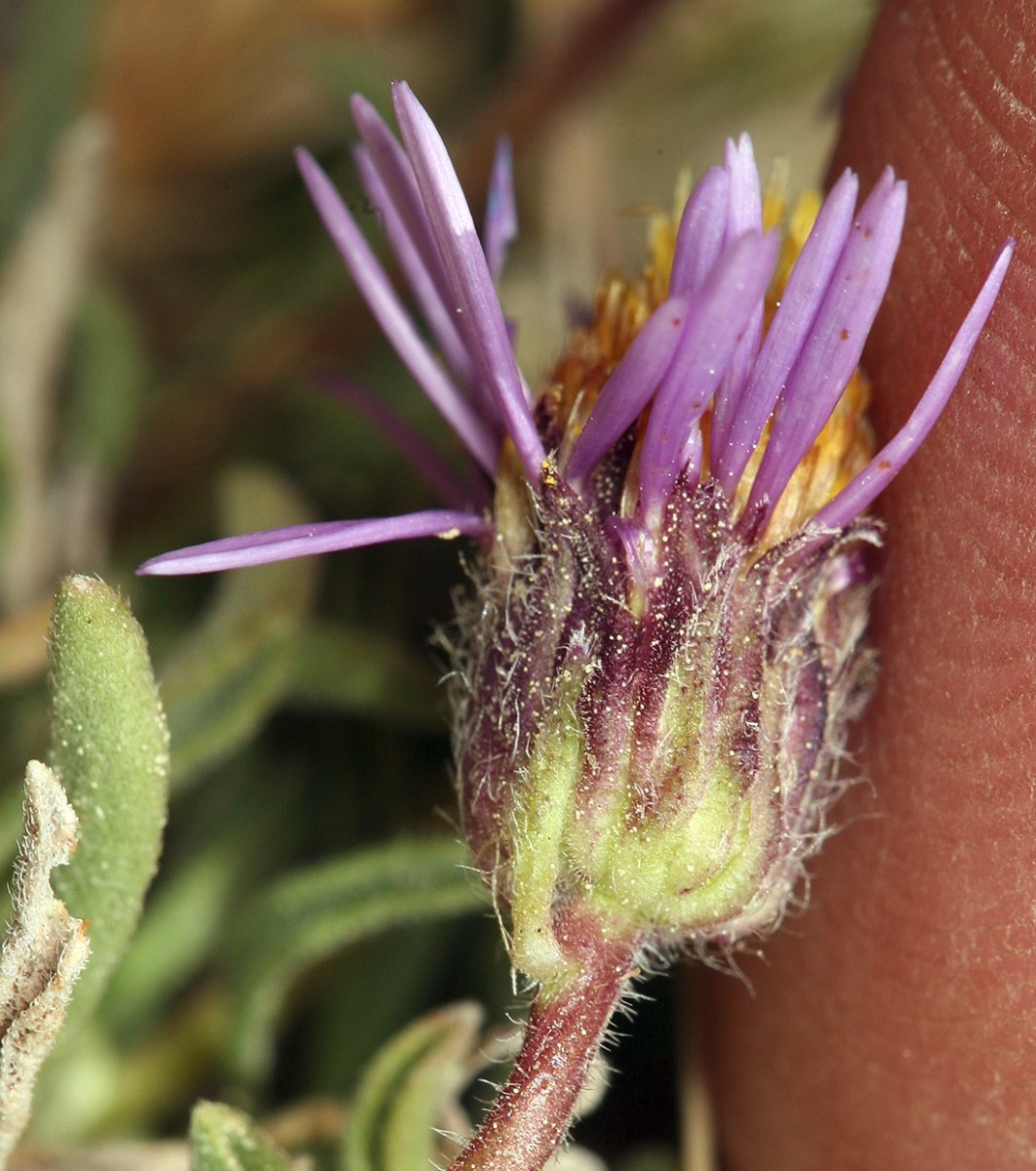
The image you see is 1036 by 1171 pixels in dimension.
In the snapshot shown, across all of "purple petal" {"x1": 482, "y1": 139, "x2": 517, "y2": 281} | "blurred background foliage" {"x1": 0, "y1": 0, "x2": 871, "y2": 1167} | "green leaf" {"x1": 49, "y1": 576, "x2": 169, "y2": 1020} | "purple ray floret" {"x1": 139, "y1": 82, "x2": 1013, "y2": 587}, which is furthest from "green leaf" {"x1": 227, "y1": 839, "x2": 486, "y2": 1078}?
"purple petal" {"x1": 482, "y1": 139, "x2": 517, "y2": 281}

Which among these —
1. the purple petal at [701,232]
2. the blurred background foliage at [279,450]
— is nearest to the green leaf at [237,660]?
the blurred background foliage at [279,450]

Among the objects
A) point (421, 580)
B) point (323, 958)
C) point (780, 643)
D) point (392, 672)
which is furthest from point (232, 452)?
point (780, 643)

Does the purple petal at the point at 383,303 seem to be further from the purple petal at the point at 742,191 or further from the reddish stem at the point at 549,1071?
the reddish stem at the point at 549,1071

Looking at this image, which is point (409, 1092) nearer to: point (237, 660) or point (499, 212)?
point (237, 660)

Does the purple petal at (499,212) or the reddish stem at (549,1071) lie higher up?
the purple petal at (499,212)

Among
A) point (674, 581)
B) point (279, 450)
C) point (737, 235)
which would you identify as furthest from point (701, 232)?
point (279, 450)

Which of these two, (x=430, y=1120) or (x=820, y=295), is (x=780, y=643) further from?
(x=430, y=1120)
